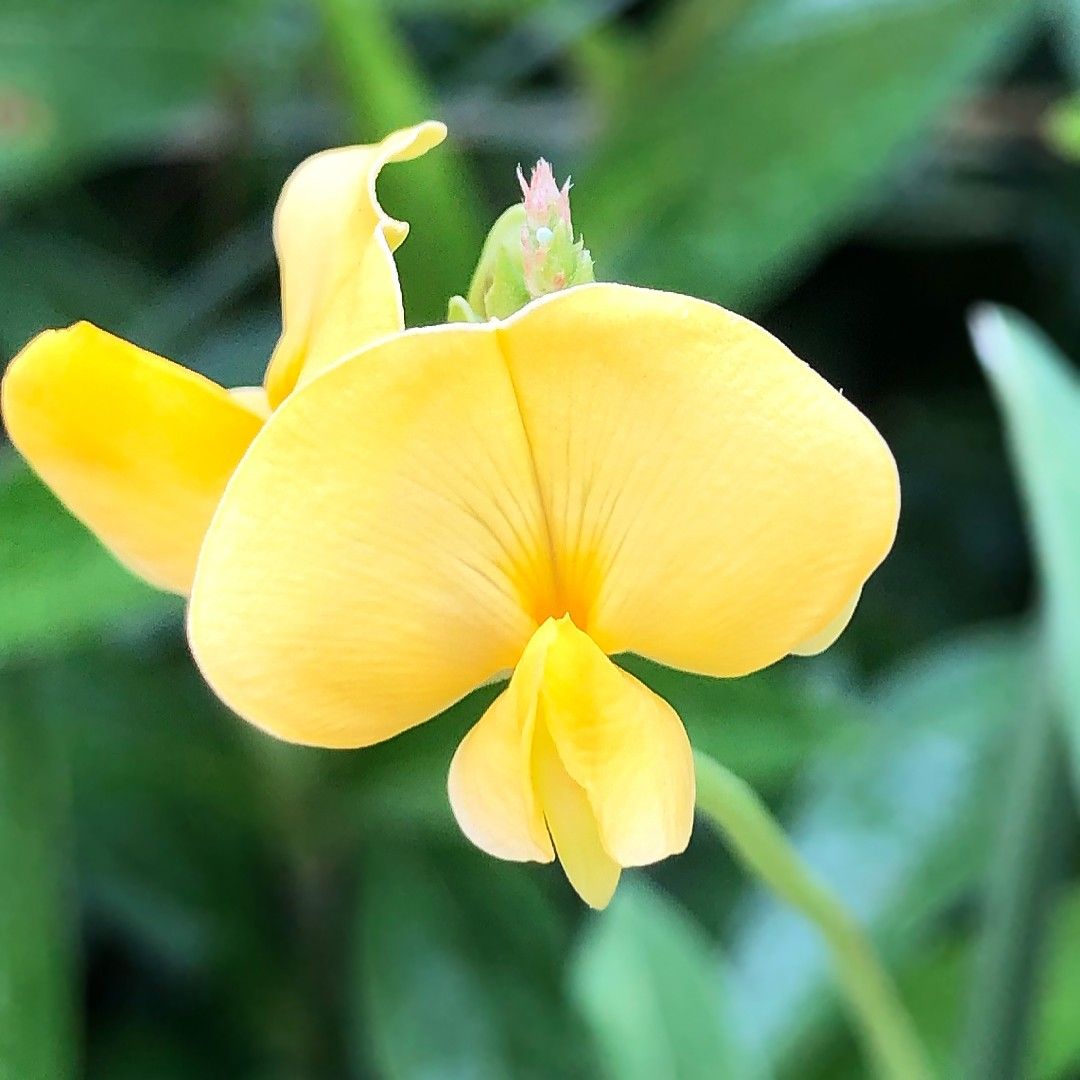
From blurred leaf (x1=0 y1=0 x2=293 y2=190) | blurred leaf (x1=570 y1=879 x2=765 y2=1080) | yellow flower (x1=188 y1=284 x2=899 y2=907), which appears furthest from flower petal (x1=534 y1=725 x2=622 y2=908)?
blurred leaf (x1=0 y1=0 x2=293 y2=190)

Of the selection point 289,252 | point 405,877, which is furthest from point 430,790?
point 289,252

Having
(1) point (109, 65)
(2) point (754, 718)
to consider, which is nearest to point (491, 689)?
(2) point (754, 718)

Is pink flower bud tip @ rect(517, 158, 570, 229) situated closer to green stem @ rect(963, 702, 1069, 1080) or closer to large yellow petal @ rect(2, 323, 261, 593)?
large yellow petal @ rect(2, 323, 261, 593)

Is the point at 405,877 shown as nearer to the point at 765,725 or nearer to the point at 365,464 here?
the point at 765,725

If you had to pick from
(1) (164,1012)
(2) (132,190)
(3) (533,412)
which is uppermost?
(3) (533,412)

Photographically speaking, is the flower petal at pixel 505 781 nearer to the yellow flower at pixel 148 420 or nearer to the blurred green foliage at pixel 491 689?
the yellow flower at pixel 148 420

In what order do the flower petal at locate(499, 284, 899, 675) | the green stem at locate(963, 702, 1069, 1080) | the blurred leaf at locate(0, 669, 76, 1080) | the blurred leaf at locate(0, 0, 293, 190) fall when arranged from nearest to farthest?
the flower petal at locate(499, 284, 899, 675), the green stem at locate(963, 702, 1069, 1080), the blurred leaf at locate(0, 669, 76, 1080), the blurred leaf at locate(0, 0, 293, 190)
